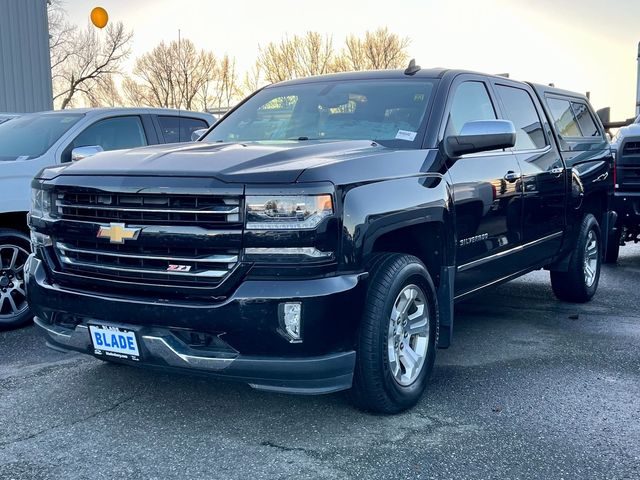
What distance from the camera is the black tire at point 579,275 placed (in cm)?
622

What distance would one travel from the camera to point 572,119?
21.2 ft

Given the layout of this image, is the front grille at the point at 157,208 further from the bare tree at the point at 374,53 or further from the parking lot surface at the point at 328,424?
the bare tree at the point at 374,53

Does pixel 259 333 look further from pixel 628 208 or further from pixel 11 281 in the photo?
pixel 628 208

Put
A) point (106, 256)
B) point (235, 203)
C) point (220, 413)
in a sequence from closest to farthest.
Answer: point (235, 203)
point (106, 256)
point (220, 413)

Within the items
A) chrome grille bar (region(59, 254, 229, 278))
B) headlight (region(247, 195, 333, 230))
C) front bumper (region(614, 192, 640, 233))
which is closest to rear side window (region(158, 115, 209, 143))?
chrome grille bar (region(59, 254, 229, 278))

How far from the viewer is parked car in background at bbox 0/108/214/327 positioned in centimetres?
538

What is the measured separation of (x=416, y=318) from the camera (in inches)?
151

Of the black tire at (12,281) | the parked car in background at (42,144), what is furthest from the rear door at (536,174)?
the black tire at (12,281)

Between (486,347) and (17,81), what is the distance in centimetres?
2232

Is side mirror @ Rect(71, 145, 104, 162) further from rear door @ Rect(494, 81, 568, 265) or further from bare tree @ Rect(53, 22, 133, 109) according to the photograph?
bare tree @ Rect(53, 22, 133, 109)

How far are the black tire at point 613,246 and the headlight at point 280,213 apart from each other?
6.62m

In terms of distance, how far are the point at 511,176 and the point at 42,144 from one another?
383 cm

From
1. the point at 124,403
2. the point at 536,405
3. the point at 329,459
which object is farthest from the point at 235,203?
the point at 536,405

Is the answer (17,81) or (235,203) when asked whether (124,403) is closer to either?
(235,203)
